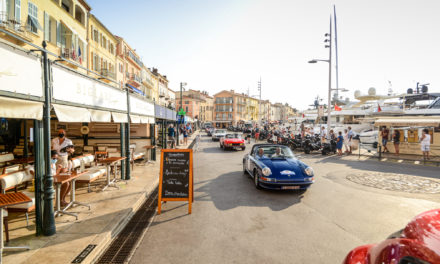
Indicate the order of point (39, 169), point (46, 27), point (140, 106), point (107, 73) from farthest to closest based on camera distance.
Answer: point (107, 73), point (46, 27), point (140, 106), point (39, 169)

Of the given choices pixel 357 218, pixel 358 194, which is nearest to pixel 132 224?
pixel 357 218

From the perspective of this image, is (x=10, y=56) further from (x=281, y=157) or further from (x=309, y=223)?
(x=281, y=157)

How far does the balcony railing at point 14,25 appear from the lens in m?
14.1

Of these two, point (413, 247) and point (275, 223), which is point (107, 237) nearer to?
point (275, 223)

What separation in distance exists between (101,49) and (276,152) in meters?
29.2

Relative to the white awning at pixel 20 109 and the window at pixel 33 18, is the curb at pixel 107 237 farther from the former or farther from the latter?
the window at pixel 33 18

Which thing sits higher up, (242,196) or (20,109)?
(20,109)

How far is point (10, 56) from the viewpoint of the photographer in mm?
3471

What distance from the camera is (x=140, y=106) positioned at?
988cm

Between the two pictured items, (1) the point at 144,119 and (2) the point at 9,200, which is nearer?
(2) the point at 9,200

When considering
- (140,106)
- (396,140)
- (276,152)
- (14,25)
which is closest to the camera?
(276,152)

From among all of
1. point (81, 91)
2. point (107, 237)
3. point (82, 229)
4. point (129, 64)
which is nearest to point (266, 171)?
point (107, 237)

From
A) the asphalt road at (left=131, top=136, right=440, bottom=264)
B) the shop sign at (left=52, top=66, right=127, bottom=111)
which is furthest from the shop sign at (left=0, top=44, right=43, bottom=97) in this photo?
the asphalt road at (left=131, top=136, right=440, bottom=264)

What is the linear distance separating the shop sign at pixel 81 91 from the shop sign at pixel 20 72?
41 centimetres
